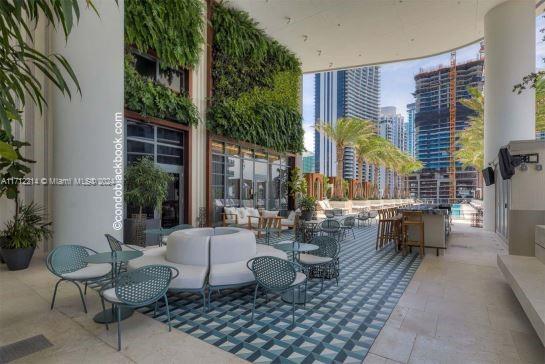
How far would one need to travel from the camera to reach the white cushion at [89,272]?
388 centimetres

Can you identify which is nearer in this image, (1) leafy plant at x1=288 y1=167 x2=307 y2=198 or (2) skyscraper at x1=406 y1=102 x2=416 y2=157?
(1) leafy plant at x1=288 y1=167 x2=307 y2=198

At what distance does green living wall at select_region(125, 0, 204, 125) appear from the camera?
8.04 m

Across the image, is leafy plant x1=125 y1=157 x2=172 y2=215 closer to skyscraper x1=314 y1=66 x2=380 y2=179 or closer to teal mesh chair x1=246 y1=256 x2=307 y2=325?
teal mesh chair x1=246 y1=256 x2=307 y2=325

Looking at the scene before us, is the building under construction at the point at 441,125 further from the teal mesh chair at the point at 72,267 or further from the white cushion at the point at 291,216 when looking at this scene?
the teal mesh chair at the point at 72,267

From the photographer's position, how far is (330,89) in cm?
4106

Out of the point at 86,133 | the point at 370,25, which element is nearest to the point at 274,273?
the point at 86,133

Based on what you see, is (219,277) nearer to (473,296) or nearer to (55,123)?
(473,296)

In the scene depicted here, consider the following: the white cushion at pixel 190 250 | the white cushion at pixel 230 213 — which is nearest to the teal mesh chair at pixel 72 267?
the white cushion at pixel 190 250

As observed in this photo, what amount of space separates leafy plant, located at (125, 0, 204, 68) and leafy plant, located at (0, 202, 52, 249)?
195 inches

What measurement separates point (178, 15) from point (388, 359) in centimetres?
1018

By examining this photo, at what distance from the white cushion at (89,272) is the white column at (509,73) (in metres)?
12.4

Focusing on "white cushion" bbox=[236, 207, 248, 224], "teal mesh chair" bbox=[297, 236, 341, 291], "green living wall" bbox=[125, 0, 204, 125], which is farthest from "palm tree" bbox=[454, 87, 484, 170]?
"teal mesh chair" bbox=[297, 236, 341, 291]

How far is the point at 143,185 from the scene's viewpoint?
25.5 feet

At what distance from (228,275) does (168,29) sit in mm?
7994
